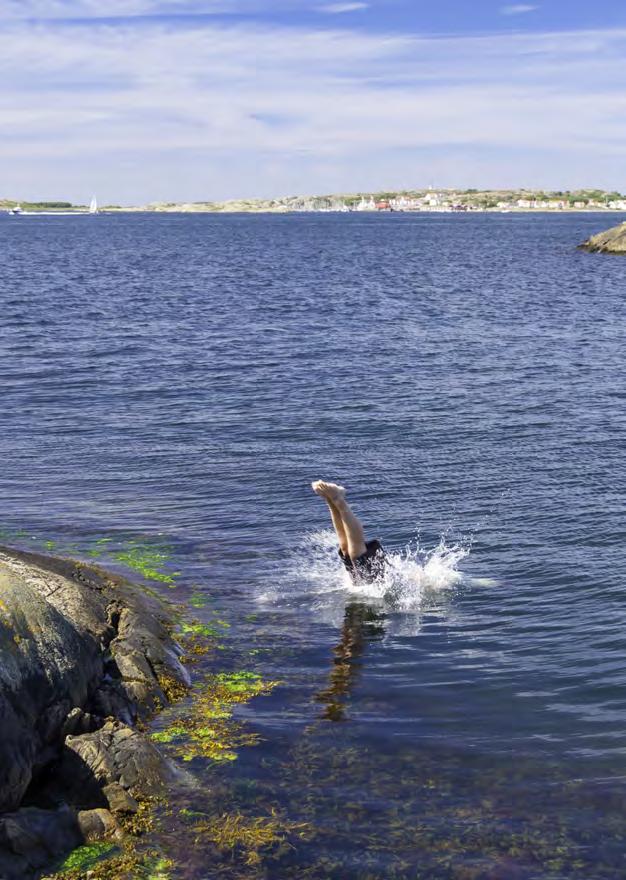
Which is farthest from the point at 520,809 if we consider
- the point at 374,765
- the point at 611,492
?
the point at 611,492

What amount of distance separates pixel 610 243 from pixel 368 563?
11709 centimetres

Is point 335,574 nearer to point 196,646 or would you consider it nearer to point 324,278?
point 196,646

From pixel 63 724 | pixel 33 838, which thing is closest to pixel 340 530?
pixel 63 724

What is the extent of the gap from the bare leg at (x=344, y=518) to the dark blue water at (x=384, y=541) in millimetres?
982

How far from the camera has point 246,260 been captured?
412 ft

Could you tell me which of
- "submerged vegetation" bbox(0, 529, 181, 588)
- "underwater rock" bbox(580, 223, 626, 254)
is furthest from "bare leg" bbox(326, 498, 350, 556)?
"underwater rock" bbox(580, 223, 626, 254)

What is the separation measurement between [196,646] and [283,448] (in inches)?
550

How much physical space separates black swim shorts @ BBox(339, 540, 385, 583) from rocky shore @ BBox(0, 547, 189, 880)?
5.83 metres

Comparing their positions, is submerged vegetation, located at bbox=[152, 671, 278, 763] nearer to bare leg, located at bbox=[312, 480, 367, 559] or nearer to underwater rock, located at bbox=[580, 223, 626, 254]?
bare leg, located at bbox=[312, 480, 367, 559]

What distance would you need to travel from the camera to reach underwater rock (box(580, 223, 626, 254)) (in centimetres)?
12450

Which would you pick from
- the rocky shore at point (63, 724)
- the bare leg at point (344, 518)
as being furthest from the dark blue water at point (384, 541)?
the bare leg at point (344, 518)

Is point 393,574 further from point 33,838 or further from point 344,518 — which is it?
point 33,838

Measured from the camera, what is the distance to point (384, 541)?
68.7 ft

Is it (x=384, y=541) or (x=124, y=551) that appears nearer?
(x=124, y=551)
